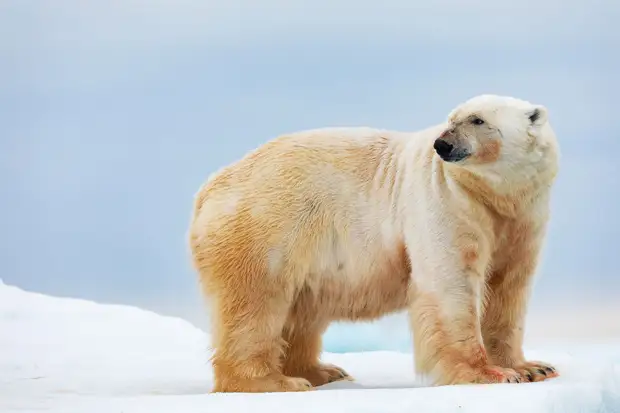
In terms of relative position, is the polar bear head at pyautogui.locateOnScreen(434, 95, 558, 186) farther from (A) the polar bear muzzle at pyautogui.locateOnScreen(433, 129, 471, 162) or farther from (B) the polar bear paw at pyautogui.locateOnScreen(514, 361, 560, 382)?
(B) the polar bear paw at pyautogui.locateOnScreen(514, 361, 560, 382)

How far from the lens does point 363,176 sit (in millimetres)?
5078

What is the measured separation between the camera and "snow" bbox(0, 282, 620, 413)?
3869mm

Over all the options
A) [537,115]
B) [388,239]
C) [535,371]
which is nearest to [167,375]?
[388,239]

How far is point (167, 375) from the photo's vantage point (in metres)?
6.01

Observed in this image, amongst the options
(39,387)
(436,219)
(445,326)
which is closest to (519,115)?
(436,219)

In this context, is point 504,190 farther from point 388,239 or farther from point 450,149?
point 388,239

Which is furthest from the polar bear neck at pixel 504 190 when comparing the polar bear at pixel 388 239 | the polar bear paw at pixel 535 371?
the polar bear paw at pixel 535 371

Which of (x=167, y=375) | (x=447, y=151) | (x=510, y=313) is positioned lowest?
(x=167, y=375)

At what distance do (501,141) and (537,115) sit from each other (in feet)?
0.71

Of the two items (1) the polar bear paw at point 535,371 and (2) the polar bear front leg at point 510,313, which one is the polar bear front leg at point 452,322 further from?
(2) the polar bear front leg at point 510,313

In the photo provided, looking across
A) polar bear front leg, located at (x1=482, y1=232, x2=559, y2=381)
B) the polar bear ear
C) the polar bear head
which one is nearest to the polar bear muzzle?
the polar bear head

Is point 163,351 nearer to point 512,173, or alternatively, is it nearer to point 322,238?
point 322,238

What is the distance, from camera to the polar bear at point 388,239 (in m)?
4.63

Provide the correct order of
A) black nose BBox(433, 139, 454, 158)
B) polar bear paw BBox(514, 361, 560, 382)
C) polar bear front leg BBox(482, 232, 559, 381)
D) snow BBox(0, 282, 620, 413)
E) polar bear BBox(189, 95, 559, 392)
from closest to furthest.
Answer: snow BBox(0, 282, 620, 413) → black nose BBox(433, 139, 454, 158) → polar bear BBox(189, 95, 559, 392) → polar bear paw BBox(514, 361, 560, 382) → polar bear front leg BBox(482, 232, 559, 381)
